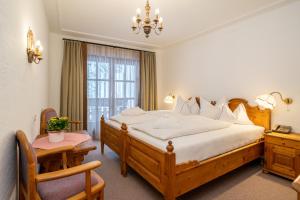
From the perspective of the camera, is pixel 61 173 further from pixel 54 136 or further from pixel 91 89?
pixel 91 89

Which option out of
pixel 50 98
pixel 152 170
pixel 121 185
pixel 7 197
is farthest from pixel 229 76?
pixel 50 98

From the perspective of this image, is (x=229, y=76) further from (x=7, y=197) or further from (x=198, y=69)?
(x=7, y=197)

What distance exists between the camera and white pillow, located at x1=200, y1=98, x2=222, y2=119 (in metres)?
3.55

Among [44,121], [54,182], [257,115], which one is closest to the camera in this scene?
[54,182]

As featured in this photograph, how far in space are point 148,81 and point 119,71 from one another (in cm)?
97

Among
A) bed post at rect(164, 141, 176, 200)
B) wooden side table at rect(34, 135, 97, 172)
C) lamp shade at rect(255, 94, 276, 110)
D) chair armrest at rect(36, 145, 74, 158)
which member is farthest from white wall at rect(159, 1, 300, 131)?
chair armrest at rect(36, 145, 74, 158)

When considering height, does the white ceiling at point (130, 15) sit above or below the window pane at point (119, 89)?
above

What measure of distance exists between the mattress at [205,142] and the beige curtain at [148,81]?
2444 millimetres

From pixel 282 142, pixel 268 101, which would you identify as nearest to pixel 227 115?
pixel 268 101

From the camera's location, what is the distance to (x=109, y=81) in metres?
4.74

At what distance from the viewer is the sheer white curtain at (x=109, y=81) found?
4.52 metres

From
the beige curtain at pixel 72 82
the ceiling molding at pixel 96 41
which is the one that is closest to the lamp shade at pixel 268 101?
the ceiling molding at pixel 96 41

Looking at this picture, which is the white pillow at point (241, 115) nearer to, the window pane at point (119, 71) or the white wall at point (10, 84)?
the window pane at point (119, 71)

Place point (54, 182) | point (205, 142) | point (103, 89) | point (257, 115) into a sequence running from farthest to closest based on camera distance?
point (103, 89)
point (257, 115)
point (205, 142)
point (54, 182)
